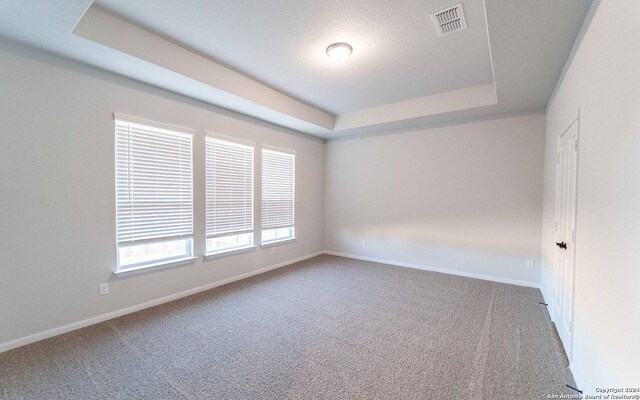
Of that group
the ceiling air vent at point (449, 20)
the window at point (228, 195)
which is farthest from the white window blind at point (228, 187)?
the ceiling air vent at point (449, 20)

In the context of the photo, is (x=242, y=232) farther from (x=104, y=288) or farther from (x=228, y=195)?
(x=104, y=288)

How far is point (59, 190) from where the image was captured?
2621 millimetres

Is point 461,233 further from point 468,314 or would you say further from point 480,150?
point 468,314

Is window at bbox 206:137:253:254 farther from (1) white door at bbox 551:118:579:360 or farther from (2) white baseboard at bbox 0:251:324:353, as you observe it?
(1) white door at bbox 551:118:579:360

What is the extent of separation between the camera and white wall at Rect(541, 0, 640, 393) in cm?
121

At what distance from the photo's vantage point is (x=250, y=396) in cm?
183

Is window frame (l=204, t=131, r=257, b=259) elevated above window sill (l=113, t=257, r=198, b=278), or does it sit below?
above

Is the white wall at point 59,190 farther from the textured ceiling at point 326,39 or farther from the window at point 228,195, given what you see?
the textured ceiling at point 326,39

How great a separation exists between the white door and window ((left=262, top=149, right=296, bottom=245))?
406cm

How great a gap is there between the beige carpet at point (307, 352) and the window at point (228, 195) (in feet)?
3.02

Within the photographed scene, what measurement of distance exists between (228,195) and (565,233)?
4216 millimetres

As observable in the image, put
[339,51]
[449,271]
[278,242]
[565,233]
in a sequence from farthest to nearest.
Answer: [278,242] < [449,271] < [339,51] < [565,233]

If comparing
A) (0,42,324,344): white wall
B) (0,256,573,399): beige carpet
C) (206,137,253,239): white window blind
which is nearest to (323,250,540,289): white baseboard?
(0,256,573,399): beige carpet

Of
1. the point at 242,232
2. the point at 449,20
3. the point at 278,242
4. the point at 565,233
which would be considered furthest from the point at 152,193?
the point at 565,233
